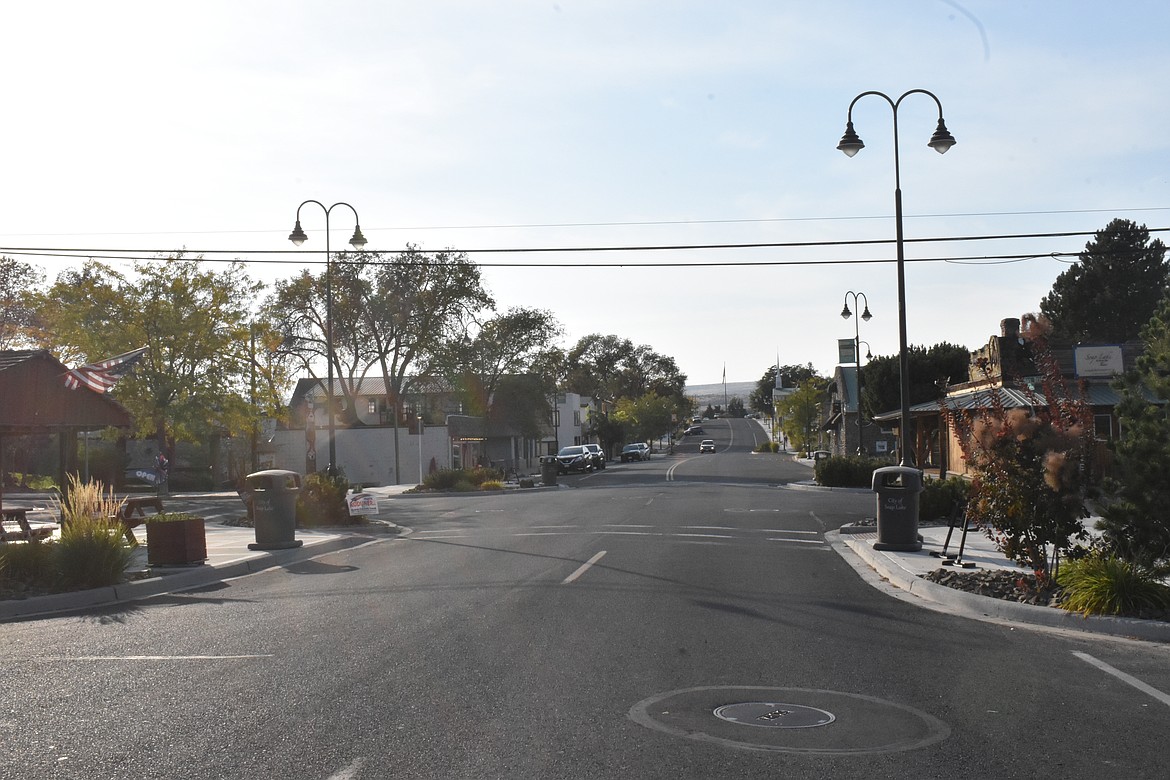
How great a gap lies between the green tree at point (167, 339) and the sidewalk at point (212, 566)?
2261 centimetres

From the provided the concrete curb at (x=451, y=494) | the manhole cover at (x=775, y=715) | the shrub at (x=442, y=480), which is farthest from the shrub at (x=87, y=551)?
the shrub at (x=442, y=480)

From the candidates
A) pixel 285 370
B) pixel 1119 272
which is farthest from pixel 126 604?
pixel 1119 272

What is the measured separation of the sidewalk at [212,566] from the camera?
12227 mm

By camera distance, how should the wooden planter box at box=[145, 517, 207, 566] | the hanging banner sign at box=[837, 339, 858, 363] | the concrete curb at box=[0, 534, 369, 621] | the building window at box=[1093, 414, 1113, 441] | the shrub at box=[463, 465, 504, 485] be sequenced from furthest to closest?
the hanging banner sign at box=[837, 339, 858, 363], the shrub at box=[463, 465, 504, 485], the building window at box=[1093, 414, 1113, 441], the wooden planter box at box=[145, 517, 207, 566], the concrete curb at box=[0, 534, 369, 621]

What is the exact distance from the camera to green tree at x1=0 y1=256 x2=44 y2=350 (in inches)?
2242

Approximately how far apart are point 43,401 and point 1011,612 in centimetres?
1667

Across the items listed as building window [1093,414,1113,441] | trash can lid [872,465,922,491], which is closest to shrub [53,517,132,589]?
trash can lid [872,465,922,491]

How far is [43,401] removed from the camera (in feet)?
63.3

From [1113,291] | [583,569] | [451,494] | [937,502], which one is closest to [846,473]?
[451,494]

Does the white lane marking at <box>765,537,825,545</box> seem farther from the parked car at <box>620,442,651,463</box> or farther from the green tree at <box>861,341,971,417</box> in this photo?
the parked car at <box>620,442,651,463</box>

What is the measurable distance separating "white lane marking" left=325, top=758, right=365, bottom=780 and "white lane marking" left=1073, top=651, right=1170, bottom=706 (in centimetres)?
540

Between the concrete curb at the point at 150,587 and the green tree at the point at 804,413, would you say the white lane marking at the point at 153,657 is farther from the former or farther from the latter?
the green tree at the point at 804,413

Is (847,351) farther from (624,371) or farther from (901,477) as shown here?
(624,371)

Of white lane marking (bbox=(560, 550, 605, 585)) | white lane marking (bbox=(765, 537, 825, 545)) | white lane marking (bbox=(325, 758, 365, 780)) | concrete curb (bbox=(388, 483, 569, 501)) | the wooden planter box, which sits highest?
the wooden planter box
